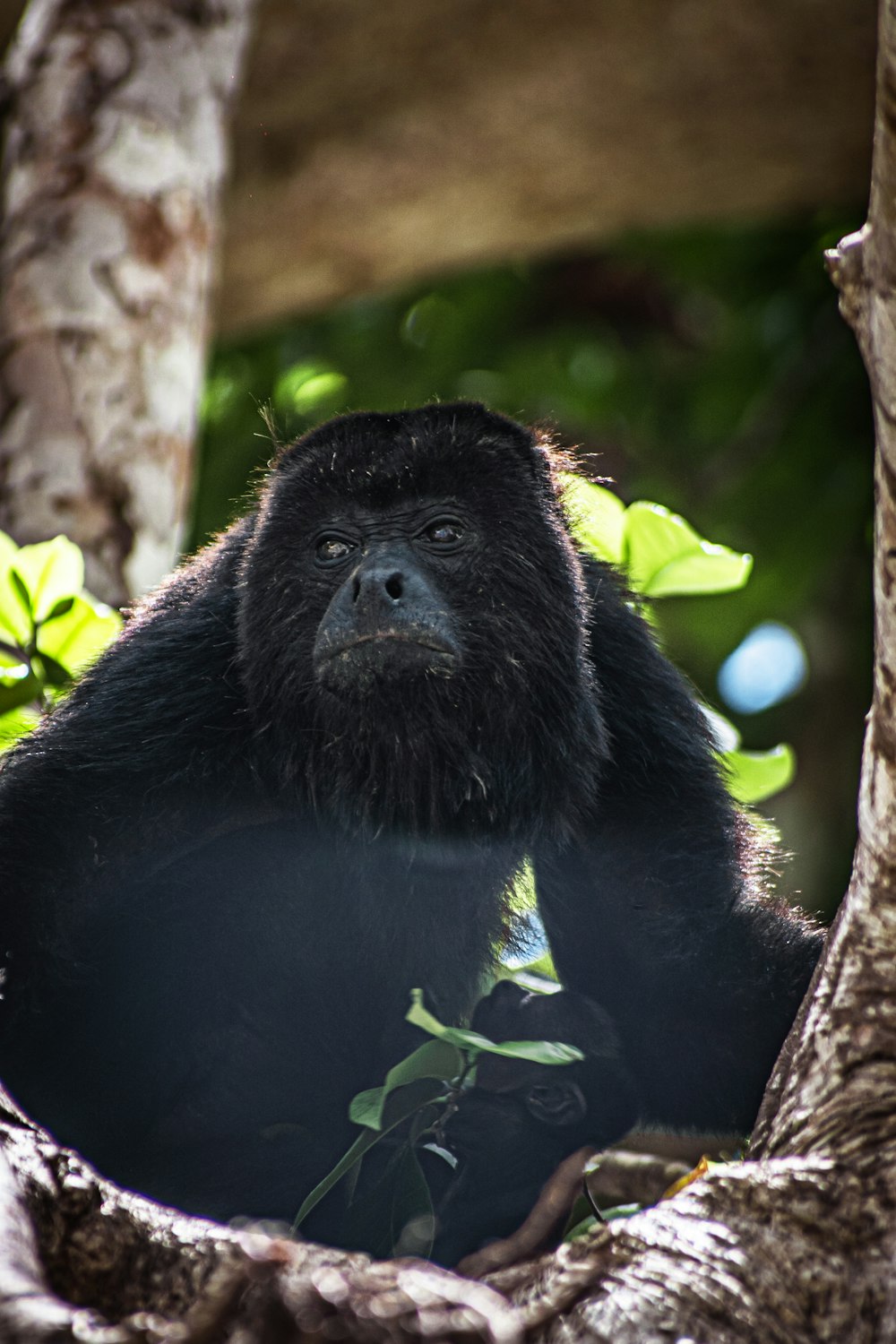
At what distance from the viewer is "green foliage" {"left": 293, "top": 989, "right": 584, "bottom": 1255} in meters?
2.03

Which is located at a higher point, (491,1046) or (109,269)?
(109,269)

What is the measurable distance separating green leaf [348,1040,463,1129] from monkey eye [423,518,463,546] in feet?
2.86

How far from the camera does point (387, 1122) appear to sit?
2068 millimetres

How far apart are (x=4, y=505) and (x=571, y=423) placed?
3.09 meters

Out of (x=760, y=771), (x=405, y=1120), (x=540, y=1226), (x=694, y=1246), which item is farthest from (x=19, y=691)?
(x=694, y=1246)

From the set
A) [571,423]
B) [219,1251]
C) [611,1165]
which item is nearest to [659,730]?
[611,1165]

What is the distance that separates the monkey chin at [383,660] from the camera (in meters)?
2.29

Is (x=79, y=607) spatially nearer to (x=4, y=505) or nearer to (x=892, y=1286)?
(x=4, y=505)

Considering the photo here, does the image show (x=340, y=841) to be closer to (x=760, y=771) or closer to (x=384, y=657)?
(x=384, y=657)

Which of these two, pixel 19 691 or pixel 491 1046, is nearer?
pixel 491 1046

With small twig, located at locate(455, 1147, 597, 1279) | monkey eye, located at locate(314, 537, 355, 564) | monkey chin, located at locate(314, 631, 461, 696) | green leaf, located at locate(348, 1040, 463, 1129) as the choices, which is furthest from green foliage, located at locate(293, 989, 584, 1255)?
monkey eye, located at locate(314, 537, 355, 564)

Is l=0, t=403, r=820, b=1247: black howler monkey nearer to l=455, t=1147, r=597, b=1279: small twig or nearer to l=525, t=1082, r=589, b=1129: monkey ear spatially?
l=525, t=1082, r=589, b=1129: monkey ear

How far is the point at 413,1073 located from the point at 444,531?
94 centimetres

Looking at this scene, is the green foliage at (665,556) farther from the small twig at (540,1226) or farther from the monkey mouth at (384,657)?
the small twig at (540,1226)
